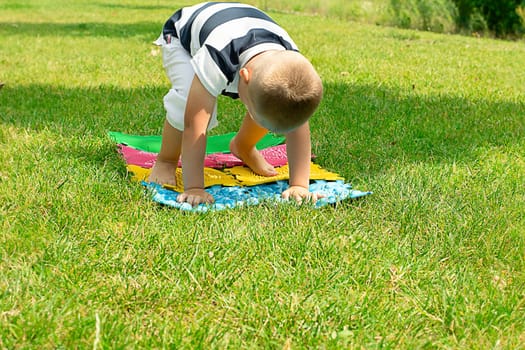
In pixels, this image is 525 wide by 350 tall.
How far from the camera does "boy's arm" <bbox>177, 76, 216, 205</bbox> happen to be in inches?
108

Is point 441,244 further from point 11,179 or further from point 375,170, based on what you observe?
point 11,179

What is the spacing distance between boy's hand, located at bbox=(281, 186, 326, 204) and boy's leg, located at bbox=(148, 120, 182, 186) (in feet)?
1.78

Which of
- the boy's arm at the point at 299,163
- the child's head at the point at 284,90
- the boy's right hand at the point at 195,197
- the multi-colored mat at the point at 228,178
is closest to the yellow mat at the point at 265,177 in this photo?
the multi-colored mat at the point at 228,178

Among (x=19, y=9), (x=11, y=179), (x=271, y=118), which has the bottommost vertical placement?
(x=19, y=9)

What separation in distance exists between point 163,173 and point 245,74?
0.79 metres

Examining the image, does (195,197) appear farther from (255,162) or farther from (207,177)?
(255,162)

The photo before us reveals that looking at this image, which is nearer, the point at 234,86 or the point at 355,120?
the point at 234,86

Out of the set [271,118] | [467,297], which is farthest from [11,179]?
[467,297]

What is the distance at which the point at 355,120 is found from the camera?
4.38 meters

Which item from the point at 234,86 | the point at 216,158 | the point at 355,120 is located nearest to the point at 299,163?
the point at 234,86

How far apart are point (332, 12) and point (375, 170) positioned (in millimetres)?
13459

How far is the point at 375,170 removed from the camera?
332 cm

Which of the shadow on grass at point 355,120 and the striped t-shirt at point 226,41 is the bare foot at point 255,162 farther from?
the striped t-shirt at point 226,41

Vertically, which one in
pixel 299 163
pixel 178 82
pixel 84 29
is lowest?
pixel 84 29
